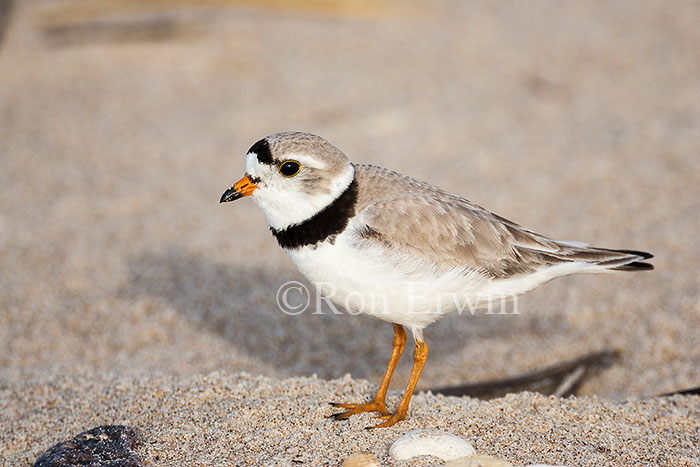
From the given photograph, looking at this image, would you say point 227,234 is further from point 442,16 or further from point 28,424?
point 442,16

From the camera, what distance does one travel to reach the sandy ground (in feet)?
11.1

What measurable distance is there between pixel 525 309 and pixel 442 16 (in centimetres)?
629

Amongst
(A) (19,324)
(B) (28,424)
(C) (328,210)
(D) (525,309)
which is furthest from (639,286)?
(A) (19,324)

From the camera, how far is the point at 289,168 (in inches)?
133

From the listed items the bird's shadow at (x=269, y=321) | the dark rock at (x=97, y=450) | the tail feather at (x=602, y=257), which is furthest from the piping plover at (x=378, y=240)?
the bird's shadow at (x=269, y=321)

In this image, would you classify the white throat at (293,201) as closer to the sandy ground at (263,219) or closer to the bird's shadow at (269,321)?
the sandy ground at (263,219)

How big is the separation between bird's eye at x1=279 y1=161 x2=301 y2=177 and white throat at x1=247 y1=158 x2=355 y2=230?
0.07 metres

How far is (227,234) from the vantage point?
21.1ft

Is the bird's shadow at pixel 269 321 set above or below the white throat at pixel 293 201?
below

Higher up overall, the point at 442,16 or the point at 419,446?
the point at 442,16

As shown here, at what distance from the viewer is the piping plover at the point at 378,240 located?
3285 mm

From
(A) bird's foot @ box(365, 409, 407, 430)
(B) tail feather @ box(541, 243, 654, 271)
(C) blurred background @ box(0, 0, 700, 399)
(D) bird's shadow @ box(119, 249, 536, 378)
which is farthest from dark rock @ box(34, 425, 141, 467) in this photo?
(B) tail feather @ box(541, 243, 654, 271)

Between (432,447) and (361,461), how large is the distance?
0.98ft

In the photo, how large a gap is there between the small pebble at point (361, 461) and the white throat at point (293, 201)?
45.3 inches
